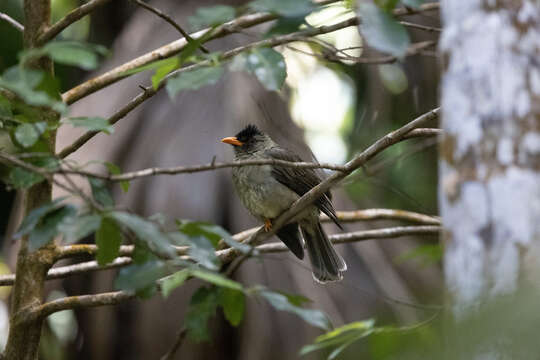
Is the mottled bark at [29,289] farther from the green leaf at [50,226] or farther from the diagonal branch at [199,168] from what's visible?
the green leaf at [50,226]

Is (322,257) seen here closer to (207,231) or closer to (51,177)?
(207,231)

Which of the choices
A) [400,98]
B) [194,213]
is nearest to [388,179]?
[400,98]

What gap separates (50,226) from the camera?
221 centimetres

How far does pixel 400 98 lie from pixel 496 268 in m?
6.28

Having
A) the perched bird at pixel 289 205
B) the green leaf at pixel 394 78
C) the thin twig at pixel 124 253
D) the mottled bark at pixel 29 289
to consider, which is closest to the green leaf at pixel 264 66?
the thin twig at pixel 124 253

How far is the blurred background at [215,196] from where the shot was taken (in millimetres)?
5840

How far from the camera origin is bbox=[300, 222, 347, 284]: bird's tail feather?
17.3 feet

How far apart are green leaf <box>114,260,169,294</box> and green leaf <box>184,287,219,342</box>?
19 cm

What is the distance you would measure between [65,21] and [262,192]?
2593 mm

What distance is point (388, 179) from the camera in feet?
24.6

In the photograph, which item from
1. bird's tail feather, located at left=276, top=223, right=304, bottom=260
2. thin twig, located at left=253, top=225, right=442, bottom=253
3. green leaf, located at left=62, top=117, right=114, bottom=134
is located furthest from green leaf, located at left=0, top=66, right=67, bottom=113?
→ bird's tail feather, located at left=276, top=223, right=304, bottom=260

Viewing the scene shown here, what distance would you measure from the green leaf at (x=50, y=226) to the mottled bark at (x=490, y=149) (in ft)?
3.58

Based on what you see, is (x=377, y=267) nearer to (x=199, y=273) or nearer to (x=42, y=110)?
(x=42, y=110)

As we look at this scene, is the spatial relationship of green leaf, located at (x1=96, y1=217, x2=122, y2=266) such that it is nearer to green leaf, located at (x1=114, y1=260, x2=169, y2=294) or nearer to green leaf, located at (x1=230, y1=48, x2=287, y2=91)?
green leaf, located at (x1=114, y1=260, x2=169, y2=294)
